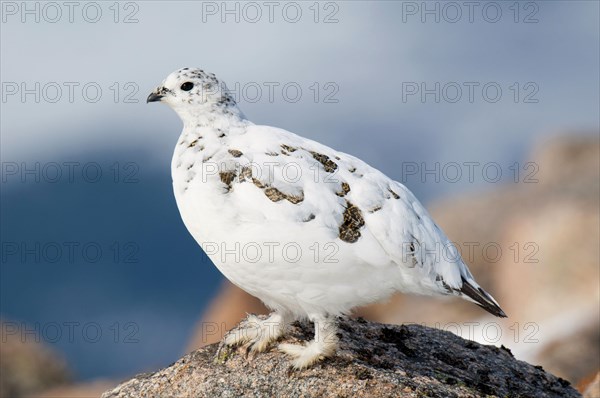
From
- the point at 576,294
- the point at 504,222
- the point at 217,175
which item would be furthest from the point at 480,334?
the point at 217,175

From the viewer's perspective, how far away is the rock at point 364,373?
6.32 metres

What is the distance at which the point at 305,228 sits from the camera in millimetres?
6090

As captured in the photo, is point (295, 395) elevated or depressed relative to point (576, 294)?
depressed

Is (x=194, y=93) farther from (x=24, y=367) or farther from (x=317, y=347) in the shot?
(x=24, y=367)

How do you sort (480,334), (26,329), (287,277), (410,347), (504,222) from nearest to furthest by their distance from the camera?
(287,277) < (410,347) < (480,334) < (26,329) < (504,222)

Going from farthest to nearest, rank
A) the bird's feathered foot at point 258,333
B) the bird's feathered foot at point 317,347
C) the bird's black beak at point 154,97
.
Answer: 1. the bird's black beak at point 154,97
2. the bird's feathered foot at point 258,333
3. the bird's feathered foot at point 317,347

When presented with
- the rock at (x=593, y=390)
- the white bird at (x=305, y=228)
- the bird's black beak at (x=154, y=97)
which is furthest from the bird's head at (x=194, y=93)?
the rock at (x=593, y=390)

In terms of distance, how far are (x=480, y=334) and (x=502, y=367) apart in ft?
23.6

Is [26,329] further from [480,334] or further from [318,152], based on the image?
[318,152]

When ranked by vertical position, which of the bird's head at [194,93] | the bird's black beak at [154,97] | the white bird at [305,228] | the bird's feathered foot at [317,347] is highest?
the bird's head at [194,93]

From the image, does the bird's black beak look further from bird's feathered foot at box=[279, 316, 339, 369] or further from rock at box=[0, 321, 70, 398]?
rock at box=[0, 321, 70, 398]

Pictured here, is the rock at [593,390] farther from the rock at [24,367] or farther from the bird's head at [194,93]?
the rock at [24,367]

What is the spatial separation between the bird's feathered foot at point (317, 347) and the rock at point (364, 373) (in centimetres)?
6

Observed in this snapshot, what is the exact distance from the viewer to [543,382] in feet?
24.9
